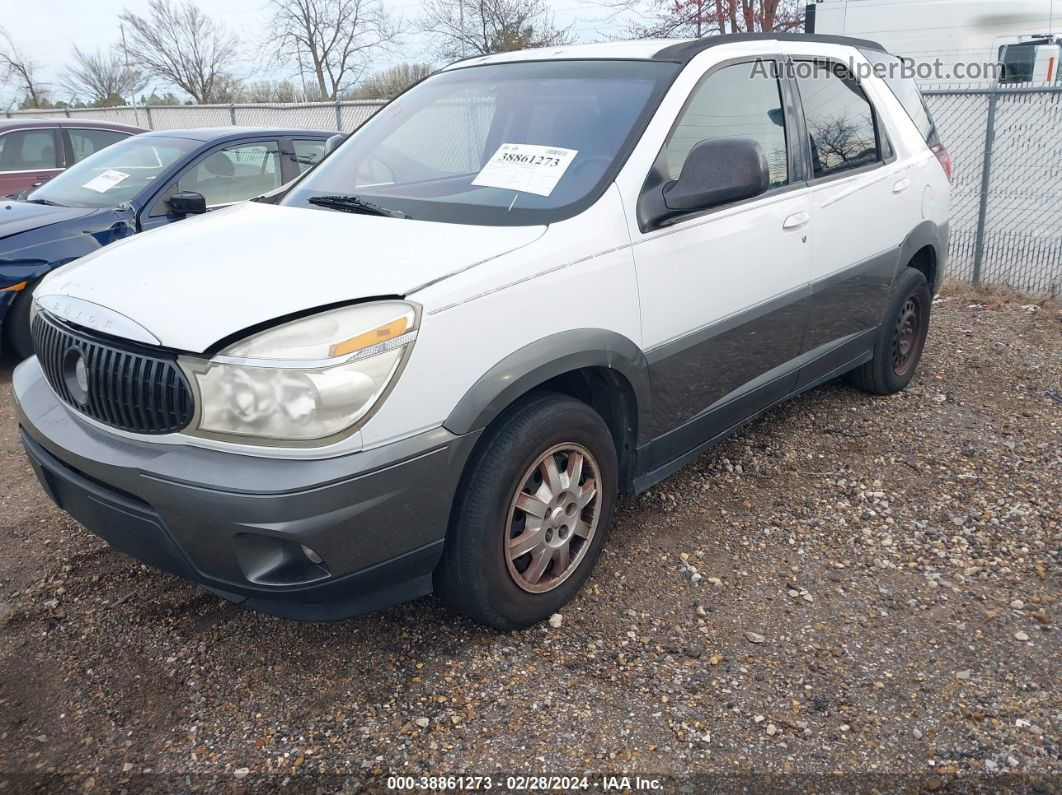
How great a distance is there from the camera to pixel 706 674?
2.64 metres

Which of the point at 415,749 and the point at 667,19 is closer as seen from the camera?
the point at 415,749

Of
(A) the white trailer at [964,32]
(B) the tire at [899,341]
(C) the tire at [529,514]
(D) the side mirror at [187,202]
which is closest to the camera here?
(C) the tire at [529,514]

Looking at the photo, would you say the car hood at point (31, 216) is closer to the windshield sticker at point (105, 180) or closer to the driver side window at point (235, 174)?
the windshield sticker at point (105, 180)

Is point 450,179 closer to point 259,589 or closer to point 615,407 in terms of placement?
point 615,407

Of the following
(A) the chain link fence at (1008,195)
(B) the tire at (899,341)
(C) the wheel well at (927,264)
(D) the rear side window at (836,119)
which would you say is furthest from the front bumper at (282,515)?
(A) the chain link fence at (1008,195)

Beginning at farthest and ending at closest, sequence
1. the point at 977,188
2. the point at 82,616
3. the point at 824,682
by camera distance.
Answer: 1. the point at 977,188
2. the point at 82,616
3. the point at 824,682

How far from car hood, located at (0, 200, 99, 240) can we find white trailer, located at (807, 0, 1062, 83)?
9.85m

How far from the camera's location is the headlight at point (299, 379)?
2.16m

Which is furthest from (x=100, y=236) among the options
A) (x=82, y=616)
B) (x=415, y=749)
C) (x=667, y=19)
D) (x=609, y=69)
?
(x=667, y=19)

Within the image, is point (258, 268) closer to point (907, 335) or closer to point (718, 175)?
point (718, 175)

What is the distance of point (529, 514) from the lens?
270cm

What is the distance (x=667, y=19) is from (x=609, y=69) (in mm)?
17781

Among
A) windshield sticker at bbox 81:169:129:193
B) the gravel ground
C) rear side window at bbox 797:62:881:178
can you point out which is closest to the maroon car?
windshield sticker at bbox 81:169:129:193

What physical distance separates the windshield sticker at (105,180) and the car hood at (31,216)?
28 centimetres
